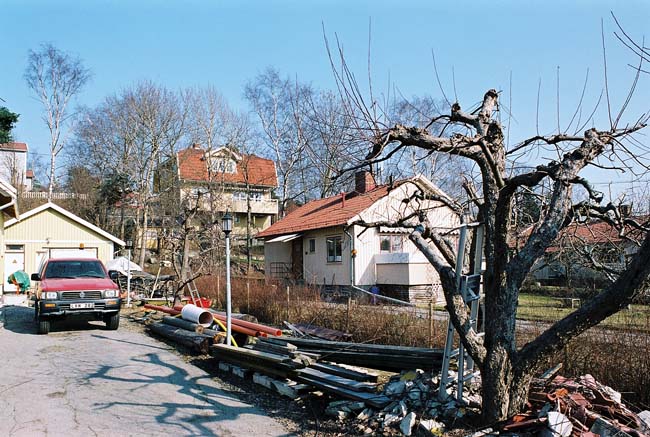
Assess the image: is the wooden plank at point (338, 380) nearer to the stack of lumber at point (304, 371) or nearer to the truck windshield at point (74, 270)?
the stack of lumber at point (304, 371)

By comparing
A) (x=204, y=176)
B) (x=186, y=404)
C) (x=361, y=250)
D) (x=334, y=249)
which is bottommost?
(x=186, y=404)

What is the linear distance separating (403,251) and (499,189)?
20880 mm

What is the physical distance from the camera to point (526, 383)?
6258 millimetres

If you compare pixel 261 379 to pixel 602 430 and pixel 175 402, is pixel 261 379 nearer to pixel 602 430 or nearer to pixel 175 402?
pixel 175 402

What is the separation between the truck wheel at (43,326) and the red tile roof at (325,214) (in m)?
13.0

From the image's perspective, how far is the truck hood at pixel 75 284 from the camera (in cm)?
1431

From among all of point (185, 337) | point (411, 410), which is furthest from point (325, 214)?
point (411, 410)

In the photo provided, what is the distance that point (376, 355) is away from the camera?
8727 mm

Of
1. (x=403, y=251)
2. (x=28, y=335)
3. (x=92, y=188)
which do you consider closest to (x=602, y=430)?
(x=28, y=335)

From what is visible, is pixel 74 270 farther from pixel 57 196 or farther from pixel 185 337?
pixel 57 196

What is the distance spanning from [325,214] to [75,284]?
16.2 m

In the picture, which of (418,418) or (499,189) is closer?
(499,189)

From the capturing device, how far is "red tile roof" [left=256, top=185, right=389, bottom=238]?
25.8 m

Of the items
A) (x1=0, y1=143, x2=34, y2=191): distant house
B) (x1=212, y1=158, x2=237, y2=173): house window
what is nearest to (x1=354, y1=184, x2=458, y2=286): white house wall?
(x1=212, y1=158, x2=237, y2=173): house window
